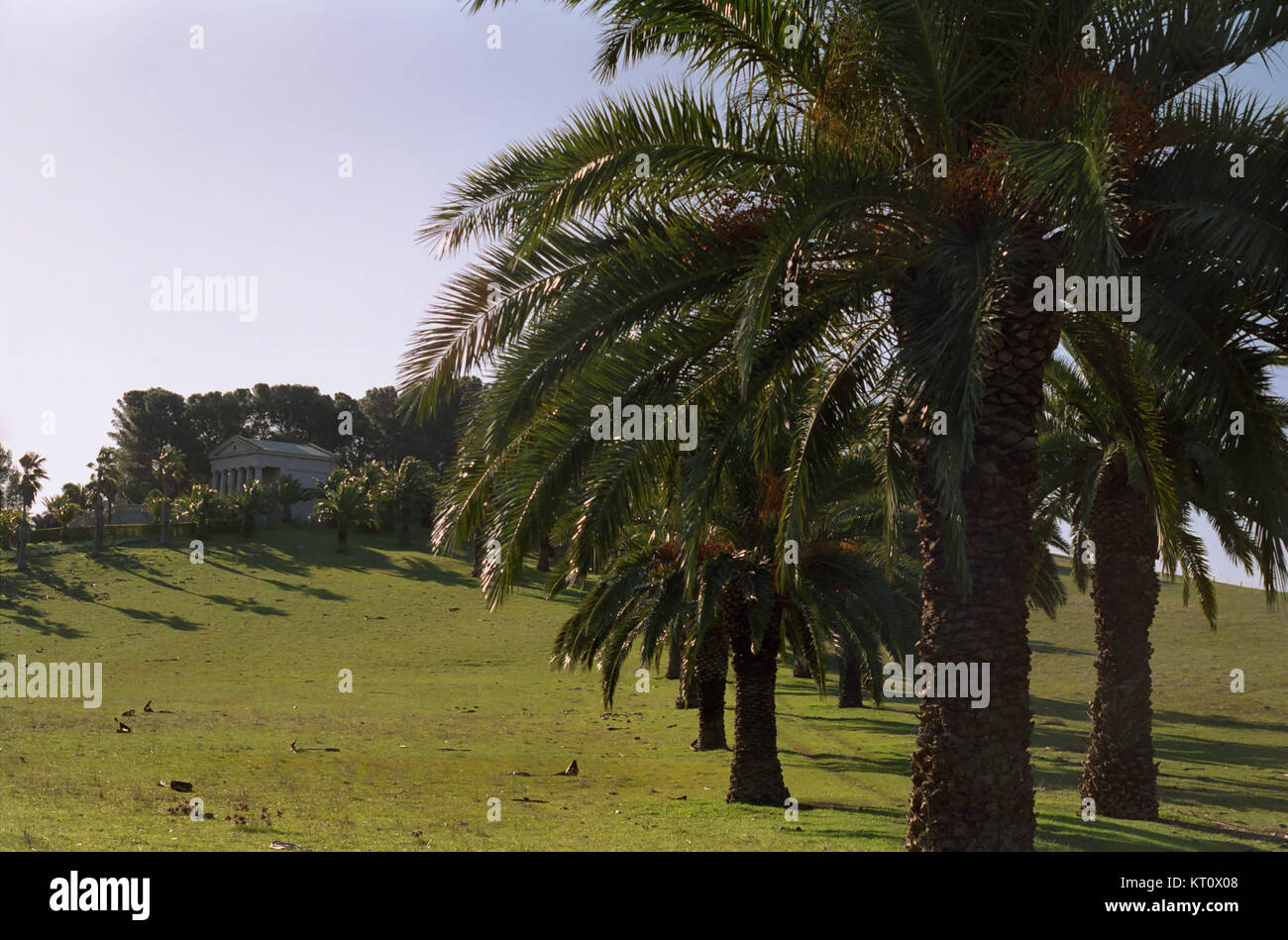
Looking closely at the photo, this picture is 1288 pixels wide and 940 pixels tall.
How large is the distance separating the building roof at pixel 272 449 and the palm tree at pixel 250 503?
55.9 ft

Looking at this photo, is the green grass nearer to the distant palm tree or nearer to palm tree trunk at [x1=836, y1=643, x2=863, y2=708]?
palm tree trunk at [x1=836, y1=643, x2=863, y2=708]

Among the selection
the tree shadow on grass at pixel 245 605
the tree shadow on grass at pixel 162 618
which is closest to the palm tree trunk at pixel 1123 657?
the tree shadow on grass at pixel 162 618

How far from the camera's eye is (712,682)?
2439cm

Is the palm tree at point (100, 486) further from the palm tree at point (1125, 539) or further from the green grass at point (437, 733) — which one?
the palm tree at point (1125, 539)

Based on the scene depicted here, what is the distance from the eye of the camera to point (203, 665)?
4212 cm

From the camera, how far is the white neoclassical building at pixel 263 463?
94750 millimetres

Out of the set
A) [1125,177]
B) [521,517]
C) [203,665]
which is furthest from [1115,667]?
[203,665]

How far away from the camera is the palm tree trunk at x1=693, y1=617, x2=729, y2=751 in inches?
886

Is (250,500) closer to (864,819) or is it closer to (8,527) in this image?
(8,527)

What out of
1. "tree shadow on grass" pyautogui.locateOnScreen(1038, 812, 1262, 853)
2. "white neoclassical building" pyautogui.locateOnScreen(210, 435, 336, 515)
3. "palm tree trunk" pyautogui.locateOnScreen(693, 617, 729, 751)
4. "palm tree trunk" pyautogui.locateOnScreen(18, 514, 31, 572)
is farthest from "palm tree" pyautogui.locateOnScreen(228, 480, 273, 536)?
"tree shadow on grass" pyautogui.locateOnScreen(1038, 812, 1262, 853)

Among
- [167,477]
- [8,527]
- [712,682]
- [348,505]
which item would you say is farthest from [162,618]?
[712,682]

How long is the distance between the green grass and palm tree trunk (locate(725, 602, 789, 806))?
827 millimetres
